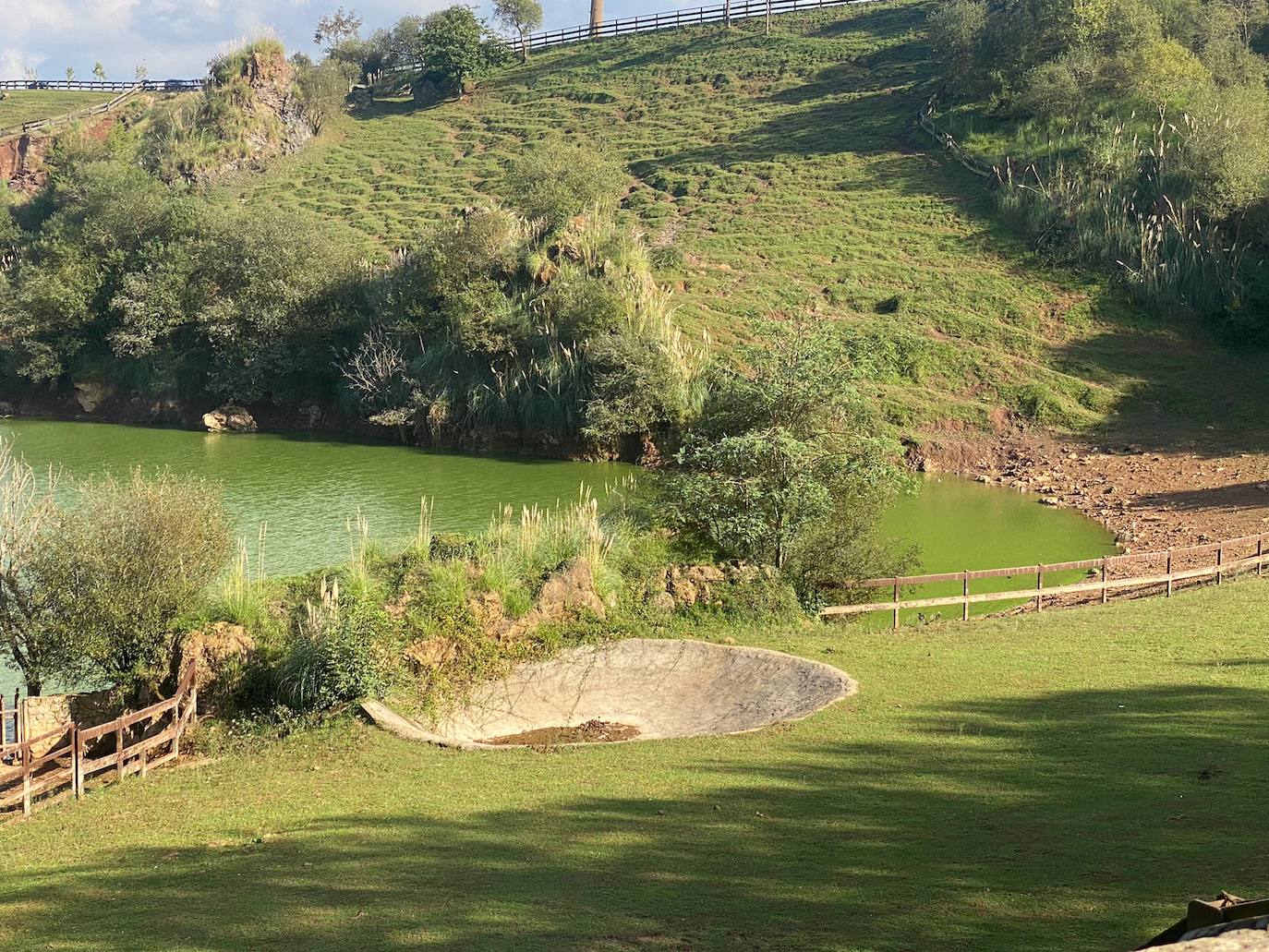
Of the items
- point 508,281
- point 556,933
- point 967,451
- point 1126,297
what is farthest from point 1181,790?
point 1126,297

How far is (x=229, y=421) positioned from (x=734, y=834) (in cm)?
4392

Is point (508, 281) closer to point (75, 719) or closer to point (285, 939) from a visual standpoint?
point (75, 719)

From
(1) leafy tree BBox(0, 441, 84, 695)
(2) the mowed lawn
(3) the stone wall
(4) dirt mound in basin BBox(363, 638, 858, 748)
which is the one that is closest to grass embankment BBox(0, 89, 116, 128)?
(1) leafy tree BBox(0, 441, 84, 695)

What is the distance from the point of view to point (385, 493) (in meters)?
34.5

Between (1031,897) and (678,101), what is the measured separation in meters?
82.0

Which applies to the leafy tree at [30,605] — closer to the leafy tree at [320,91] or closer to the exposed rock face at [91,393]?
the exposed rock face at [91,393]

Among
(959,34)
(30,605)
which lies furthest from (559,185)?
(30,605)

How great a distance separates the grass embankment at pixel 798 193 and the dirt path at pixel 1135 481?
2081mm

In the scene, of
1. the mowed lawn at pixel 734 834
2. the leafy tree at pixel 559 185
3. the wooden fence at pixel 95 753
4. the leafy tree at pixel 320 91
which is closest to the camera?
the mowed lawn at pixel 734 834

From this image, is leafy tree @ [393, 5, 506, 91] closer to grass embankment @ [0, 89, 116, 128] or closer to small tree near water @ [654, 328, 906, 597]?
grass embankment @ [0, 89, 116, 128]

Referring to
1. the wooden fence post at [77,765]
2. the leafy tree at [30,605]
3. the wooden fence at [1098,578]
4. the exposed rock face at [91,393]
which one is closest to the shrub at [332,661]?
the wooden fence post at [77,765]

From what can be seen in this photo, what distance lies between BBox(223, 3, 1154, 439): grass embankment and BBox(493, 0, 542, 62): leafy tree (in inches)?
196

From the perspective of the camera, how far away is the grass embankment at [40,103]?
3541 inches

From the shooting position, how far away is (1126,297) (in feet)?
160
